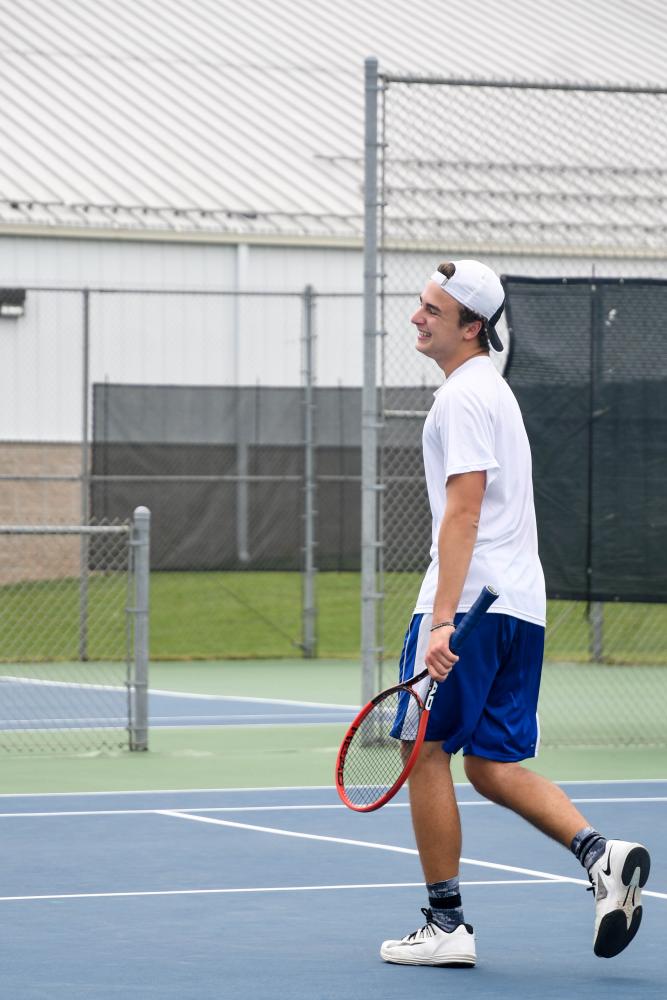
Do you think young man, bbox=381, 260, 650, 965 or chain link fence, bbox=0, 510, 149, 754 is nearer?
young man, bbox=381, 260, 650, 965

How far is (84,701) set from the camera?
1364 centimetres

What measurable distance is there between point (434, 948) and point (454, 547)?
1111 millimetres

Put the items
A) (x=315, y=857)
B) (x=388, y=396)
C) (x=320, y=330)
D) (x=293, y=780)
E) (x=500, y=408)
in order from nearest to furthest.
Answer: (x=500, y=408), (x=315, y=857), (x=293, y=780), (x=388, y=396), (x=320, y=330)

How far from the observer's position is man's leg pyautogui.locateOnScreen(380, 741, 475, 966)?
5648 mm

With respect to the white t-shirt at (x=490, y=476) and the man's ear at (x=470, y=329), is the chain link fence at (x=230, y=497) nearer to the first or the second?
the man's ear at (x=470, y=329)

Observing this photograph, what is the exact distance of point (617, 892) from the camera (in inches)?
215

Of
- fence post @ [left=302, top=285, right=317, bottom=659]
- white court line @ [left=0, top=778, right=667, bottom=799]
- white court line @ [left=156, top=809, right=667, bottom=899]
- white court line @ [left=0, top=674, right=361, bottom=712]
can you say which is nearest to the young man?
white court line @ [left=156, top=809, right=667, bottom=899]

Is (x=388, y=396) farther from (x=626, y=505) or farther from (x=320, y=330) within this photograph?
(x=626, y=505)

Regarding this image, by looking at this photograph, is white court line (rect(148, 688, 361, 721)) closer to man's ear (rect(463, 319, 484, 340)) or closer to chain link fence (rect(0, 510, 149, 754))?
chain link fence (rect(0, 510, 149, 754))

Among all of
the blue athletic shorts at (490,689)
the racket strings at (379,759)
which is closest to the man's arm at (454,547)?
the blue athletic shorts at (490,689)

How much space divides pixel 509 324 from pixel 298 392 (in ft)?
21.4

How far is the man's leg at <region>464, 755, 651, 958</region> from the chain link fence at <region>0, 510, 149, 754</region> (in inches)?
198

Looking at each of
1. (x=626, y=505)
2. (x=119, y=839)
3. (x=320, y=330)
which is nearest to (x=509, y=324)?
(x=626, y=505)

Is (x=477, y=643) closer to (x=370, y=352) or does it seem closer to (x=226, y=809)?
(x=226, y=809)
